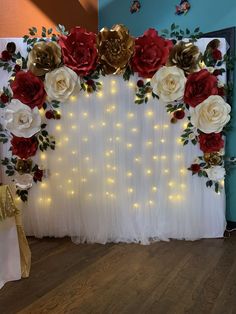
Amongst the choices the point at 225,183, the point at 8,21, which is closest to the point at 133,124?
the point at 225,183

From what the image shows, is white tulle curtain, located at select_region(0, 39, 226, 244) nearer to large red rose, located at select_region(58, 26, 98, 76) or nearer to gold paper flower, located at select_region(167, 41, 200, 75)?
large red rose, located at select_region(58, 26, 98, 76)

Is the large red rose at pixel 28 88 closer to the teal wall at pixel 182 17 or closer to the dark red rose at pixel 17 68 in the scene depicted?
the dark red rose at pixel 17 68

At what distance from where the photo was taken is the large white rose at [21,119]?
94.8 inches

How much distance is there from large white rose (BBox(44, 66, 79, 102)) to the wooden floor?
1245mm

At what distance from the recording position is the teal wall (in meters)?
2.73

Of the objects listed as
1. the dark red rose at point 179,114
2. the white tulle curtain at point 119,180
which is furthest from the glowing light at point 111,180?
the dark red rose at point 179,114

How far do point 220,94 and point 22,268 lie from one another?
6.48 ft

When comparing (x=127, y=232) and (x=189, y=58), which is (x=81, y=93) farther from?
(x=127, y=232)

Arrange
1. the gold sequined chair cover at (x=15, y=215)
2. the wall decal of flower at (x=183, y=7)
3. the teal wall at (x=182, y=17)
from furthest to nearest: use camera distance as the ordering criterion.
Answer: the wall decal of flower at (x=183, y=7)
the teal wall at (x=182, y=17)
the gold sequined chair cover at (x=15, y=215)

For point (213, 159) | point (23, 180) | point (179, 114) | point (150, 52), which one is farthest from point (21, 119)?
point (213, 159)

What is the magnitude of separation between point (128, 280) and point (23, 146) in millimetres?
1333

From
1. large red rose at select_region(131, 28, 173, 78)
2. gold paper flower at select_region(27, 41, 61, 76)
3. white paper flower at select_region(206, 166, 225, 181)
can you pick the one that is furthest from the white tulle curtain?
gold paper flower at select_region(27, 41, 61, 76)

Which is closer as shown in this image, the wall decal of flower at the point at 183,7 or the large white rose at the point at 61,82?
the large white rose at the point at 61,82

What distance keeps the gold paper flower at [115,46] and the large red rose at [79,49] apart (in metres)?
0.07
